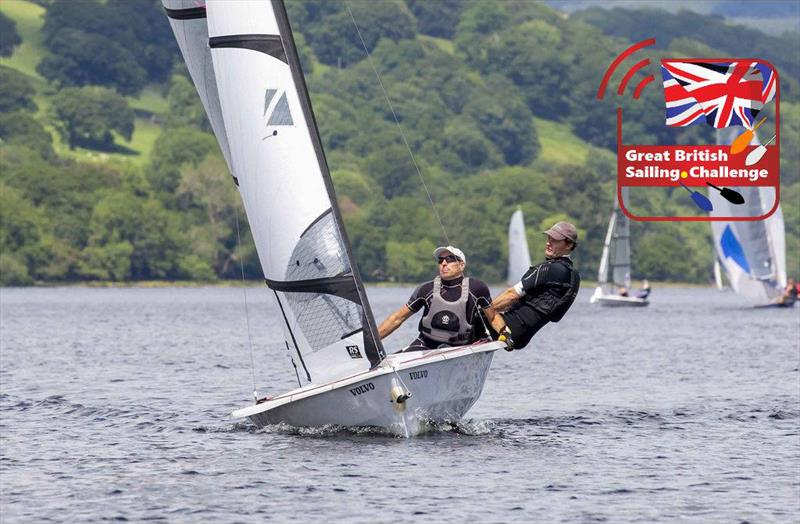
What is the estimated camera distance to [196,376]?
1841 inches

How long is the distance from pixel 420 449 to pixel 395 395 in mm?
1057

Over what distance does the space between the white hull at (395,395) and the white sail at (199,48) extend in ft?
13.4

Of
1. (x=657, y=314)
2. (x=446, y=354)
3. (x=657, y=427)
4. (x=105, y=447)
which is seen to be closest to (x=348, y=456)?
(x=446, y=354)

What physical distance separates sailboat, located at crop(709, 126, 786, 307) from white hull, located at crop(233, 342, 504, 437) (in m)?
77.4

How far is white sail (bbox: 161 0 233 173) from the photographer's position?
27.4 metres

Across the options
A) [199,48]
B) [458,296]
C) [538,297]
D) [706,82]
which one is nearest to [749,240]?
[706,82]

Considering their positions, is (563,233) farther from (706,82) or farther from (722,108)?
(722,108)

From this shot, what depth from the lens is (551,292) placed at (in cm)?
2647

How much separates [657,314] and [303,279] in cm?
8475

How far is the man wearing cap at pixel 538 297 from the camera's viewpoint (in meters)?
26.2

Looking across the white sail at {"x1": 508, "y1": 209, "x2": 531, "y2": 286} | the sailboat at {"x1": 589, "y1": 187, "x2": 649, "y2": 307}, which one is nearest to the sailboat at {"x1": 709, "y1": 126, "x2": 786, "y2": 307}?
the sailboat at {"x1": 589, "y1": 187, "x2": 649, "y2": 307}

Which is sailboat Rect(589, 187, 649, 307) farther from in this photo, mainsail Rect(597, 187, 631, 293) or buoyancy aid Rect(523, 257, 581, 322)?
buoyancy aid Rect(523, 257, 581, 322)

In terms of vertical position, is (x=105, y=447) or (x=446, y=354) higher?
(x=446, y=354)

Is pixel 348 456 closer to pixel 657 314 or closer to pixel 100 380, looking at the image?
pixel 100 380
